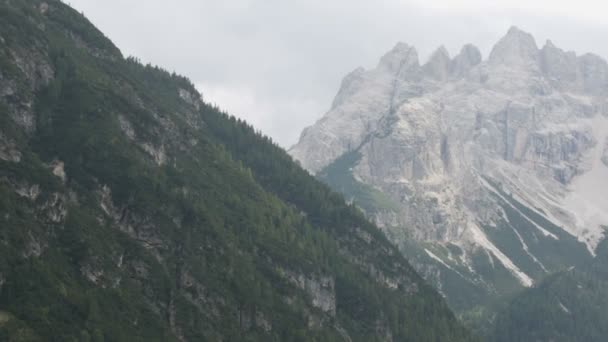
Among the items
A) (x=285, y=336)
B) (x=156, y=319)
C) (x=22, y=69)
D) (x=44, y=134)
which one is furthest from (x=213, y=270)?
(x=22, y=69)

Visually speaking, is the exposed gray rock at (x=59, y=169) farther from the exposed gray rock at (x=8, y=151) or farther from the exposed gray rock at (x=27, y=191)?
the exposed gray rock at (x=27, y=191)

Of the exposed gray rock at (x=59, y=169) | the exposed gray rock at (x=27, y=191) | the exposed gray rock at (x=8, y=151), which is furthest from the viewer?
the exposed gray rock at (x=59, y=169)

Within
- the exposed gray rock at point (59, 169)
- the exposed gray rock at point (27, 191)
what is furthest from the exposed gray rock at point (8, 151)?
the exposed gray rock at point (59, 169)

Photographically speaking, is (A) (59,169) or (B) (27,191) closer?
(B) (27,191)

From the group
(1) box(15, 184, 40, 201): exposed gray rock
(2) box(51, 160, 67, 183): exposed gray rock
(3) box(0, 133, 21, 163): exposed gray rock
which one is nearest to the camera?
(1) box(15, 184, 40, 201): exposed gray rock

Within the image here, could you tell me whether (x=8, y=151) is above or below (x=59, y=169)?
above

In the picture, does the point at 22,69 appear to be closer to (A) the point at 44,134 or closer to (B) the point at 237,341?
(A) the point at 44,134

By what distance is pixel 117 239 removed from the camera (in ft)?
554

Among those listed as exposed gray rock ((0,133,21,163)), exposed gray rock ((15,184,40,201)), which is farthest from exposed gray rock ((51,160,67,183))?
exposed gray rock ((15,184,40,201))

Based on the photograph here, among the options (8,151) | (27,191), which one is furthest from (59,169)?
(27,191)

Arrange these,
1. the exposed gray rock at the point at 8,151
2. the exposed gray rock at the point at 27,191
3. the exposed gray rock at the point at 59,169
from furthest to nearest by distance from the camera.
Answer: the exposed gray rock at the point at 59,169 < the exposed gray rock at the point at 8,151 < the exposed gray rock at the point at 27,191

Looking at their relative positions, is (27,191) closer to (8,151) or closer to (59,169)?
(8,151)

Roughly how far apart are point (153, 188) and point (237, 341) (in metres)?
43.3

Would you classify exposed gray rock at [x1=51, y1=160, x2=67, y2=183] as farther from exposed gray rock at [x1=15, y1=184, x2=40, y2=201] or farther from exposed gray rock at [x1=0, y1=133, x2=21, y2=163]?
exposed gray rock at [x1=15, y1=184, x2=40, y2=201]
